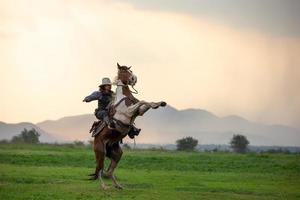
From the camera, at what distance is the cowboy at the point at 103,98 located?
60.4ft

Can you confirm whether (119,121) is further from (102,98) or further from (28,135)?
(28,135)

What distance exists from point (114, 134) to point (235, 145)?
63.8 metres

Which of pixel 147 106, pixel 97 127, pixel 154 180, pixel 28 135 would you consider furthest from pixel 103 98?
pixel 28 135

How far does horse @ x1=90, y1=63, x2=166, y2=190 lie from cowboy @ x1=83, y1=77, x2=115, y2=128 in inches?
11.2

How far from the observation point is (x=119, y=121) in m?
18.0

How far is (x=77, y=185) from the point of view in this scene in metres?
19.7

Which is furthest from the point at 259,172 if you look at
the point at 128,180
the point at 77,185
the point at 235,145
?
the point at 235,145

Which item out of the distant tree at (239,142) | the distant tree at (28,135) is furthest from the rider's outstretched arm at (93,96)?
the distant tree at (239,142)

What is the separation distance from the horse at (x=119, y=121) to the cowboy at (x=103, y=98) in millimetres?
285

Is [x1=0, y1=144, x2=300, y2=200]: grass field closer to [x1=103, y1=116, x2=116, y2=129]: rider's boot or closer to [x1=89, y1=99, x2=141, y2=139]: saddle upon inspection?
[x1=89, y1=99, x2=141, y2=139]: saddle

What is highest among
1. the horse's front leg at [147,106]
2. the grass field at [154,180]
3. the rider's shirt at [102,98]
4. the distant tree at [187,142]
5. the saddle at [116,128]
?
the distant tree at [187,142]

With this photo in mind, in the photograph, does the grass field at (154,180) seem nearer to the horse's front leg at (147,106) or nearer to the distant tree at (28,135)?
the horse's front leg at (147,106)

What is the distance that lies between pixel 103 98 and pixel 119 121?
1054 mm

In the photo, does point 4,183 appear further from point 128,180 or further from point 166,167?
point 166,167
